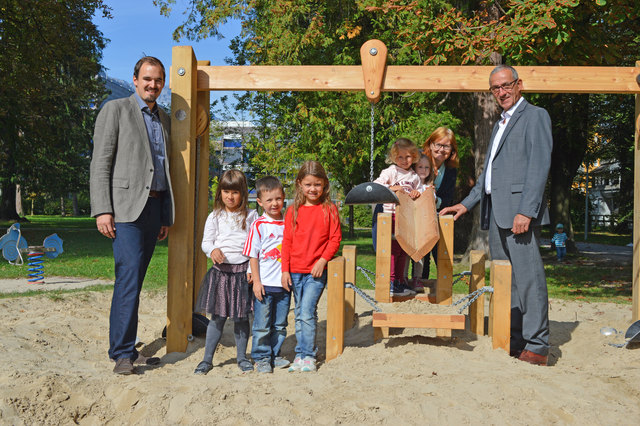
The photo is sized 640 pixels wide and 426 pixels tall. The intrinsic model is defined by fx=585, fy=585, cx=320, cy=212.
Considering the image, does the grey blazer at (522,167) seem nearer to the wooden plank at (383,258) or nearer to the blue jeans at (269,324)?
the wooden plank at (383,258)

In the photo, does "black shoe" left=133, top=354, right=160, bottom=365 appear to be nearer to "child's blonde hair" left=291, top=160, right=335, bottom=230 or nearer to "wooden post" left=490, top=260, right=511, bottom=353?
"child's blonde hair" left=291, top=160, right=335, bottom=230

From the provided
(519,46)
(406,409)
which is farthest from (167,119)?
(519,46)

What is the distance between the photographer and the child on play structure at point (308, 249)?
436 centimetres

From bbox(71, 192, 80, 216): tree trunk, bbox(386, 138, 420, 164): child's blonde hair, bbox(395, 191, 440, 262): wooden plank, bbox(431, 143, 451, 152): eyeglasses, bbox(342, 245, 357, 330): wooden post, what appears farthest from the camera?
bbox(71, 192, 80, 216): tree trunk

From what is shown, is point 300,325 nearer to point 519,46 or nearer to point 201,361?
point 201,361

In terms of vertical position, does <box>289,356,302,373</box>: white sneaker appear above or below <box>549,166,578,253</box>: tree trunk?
below

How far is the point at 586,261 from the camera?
50.2 feet

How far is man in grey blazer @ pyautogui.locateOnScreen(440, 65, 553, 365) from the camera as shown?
4.45 meters

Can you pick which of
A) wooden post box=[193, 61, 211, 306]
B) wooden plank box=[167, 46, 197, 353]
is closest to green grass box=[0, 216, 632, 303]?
wooden post box=[193, 61, 211, 306]

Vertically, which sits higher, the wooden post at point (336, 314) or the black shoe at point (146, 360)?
the wooden post at point (336, 314)

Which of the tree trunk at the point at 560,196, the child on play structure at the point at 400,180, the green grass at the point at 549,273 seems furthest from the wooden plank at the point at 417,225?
the tree trunk at the point at 560,196

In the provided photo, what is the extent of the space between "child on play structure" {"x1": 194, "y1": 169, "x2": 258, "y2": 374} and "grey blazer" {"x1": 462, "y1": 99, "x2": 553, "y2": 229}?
1960mm

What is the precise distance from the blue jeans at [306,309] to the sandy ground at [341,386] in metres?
0.21

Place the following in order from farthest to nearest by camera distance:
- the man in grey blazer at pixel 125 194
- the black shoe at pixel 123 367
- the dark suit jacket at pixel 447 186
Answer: the dark suit jacket at pixel 447 186, the man in grey blazer at pixel 125 194, the black shoe at pixel 123 367
